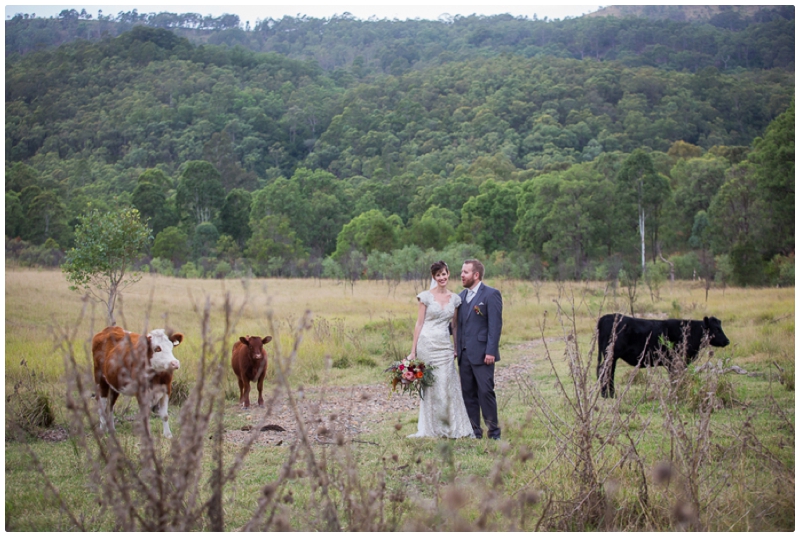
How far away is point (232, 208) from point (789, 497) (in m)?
63.2

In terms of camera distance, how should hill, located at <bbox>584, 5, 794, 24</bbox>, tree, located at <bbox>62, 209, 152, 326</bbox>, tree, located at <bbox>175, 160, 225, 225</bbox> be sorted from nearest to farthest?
tree, located at <bbox>62, 209, 152, 326</bbox> → tree, located at <bbox>175, 160, 225, 225</bbox> → hill, located at <bbox>584, 5, 794, 24</bbox>

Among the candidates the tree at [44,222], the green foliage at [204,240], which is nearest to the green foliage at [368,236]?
the green foliage at [204,240]

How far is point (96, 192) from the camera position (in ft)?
230

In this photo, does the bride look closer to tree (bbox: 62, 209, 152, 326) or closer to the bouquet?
the bouquet

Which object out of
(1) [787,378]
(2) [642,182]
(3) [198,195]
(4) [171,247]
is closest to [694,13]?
(2) [642,182]

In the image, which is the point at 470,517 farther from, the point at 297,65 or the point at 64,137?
the point at 297,65

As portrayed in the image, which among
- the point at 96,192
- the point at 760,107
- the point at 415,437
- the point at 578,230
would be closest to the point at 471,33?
the point at 760,107

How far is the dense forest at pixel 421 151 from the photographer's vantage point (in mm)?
43719

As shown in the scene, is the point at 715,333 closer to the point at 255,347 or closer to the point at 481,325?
the point at 481,325

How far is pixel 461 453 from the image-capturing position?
630 centimetres

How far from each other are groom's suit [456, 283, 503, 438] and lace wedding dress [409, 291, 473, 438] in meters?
0.10

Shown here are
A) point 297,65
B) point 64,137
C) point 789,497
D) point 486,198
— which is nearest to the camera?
point 789,497

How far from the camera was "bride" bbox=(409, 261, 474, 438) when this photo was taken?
704 centimetres

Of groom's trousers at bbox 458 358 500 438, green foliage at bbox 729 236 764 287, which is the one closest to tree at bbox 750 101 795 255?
green foliage at bbox 729 236 764 287
